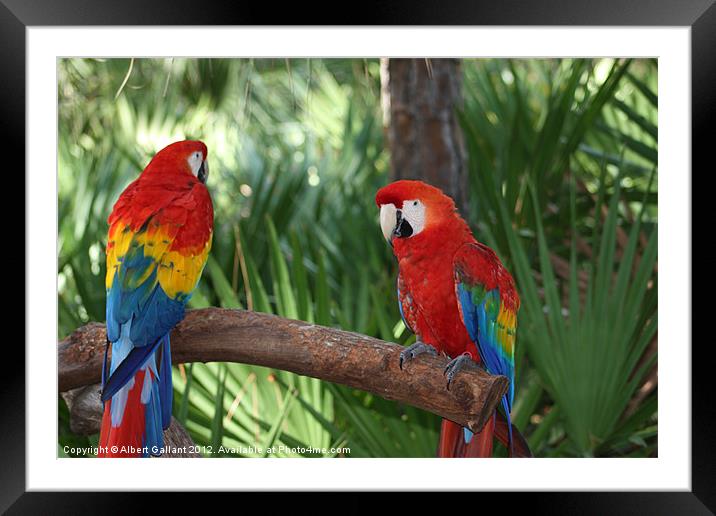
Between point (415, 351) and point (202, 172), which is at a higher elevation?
point (202, 172)

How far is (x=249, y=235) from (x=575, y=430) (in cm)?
89

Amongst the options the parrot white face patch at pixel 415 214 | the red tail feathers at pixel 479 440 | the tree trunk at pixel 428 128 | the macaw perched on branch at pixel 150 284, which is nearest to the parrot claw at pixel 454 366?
the red tail feathers at pixel 479 440

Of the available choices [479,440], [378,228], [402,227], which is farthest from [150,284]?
[378,228]

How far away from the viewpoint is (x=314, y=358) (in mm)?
1100

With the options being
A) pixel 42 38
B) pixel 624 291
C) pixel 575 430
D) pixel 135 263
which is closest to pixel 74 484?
pixel 135 263

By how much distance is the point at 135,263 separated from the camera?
3.63ft

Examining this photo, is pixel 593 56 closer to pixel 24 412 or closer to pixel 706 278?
pixel 706 278

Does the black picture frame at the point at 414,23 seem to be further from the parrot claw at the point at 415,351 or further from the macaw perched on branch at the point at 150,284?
the parrot claw at the point at 415,351

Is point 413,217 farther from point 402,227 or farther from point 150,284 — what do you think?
point 150,284

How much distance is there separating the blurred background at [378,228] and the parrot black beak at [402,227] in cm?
20

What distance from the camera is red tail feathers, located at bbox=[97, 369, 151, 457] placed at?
3.54 feet

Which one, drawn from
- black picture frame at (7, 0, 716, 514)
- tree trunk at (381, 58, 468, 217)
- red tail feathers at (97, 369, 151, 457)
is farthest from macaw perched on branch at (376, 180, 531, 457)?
tree trunk at (381, 58, 468, 217)

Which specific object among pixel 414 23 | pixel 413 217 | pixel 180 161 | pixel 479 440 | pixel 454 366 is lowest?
pixel 479 440

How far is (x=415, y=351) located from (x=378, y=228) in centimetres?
67
